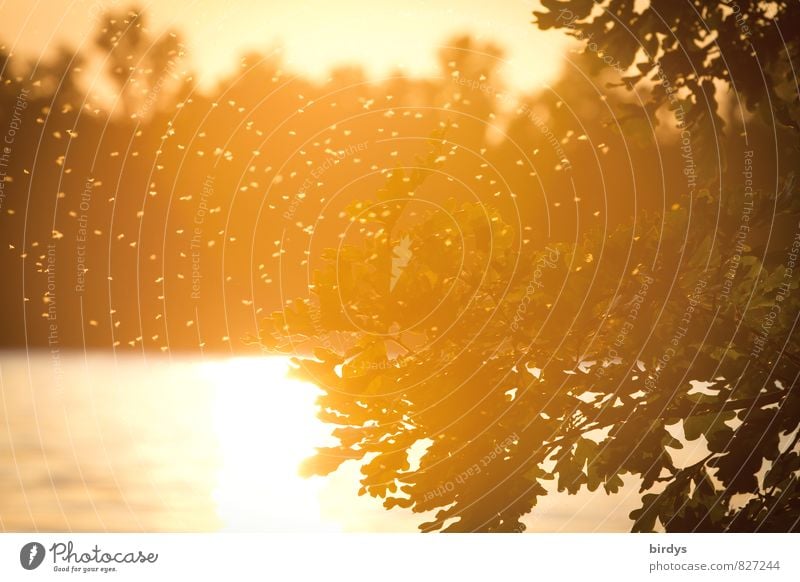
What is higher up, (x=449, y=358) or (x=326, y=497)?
(x=449, y=358)

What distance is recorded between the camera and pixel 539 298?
10.6ft

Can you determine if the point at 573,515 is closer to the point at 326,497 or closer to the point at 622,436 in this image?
the point at 326,497

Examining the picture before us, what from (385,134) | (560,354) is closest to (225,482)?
(385,134)

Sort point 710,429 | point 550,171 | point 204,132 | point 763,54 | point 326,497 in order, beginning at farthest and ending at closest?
point 204,132 → point 326,497 → point 550,171 → point 763,54 → point 710,429

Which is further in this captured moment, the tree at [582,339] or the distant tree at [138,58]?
the distant tree at [138,58]

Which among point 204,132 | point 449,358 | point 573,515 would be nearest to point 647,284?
point 449,358

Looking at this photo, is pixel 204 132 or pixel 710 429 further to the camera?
pixel 204 132

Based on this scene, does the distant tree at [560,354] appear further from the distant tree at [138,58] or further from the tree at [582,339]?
the distant tree at [138,58]

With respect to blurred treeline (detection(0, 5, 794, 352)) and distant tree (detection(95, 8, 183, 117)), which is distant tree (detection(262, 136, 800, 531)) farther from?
distant tree (detection(95, 8, 183, 117))

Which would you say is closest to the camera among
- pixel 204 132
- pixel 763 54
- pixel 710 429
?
pixel 710 429

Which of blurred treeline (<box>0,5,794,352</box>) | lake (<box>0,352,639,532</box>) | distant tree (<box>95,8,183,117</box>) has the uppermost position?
distant tree (<box>95,8,183,117</box>)

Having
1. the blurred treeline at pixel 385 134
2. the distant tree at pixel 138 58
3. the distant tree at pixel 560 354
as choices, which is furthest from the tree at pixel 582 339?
A: the distant tree at pixel 138 58


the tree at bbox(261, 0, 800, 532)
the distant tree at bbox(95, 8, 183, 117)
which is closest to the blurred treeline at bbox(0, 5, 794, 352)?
the distant tree at bbox(95, 8, 183, 117)

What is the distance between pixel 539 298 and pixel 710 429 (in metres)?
0.77
